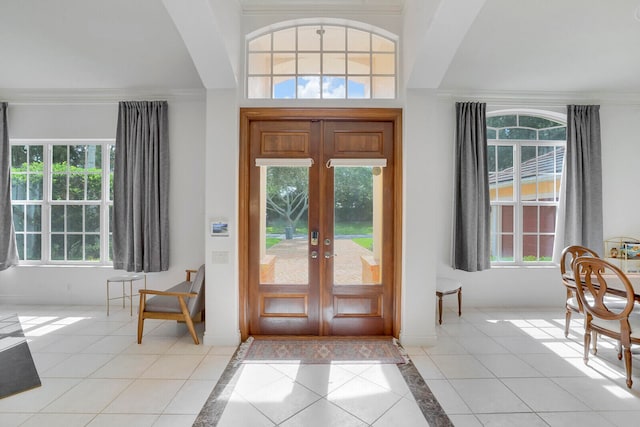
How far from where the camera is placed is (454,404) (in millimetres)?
2225

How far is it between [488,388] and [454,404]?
41 centimetres

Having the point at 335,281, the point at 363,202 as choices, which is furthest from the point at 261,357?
the point at 363,202

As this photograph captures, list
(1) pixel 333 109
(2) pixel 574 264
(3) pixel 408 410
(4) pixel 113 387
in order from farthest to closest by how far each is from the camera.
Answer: (1) pixel 333 109
(2) pixel 574 264
(4) pixel 113 387
(3) pixel 408 410

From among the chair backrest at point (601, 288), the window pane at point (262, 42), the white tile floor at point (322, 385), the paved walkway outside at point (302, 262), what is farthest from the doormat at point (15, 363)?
the chair backrest at point (601, 288)

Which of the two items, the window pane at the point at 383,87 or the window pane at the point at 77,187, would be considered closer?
the window pane at the point at 383,87

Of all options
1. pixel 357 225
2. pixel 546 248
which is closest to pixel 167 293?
pixel 357 225

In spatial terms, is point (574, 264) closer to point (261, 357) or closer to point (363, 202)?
point (363, 202)

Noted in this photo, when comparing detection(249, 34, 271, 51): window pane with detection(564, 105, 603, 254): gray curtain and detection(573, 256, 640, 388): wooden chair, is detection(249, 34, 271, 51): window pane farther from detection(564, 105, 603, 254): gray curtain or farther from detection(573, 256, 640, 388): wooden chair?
detection(564, 105, 603, 254): gray curtain

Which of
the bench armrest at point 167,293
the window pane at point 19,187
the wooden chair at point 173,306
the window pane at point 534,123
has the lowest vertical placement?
the wooden chair at point 173,306

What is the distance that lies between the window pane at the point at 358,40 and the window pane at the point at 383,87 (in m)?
0.36

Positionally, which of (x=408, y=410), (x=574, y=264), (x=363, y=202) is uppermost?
(x=363, y=202)

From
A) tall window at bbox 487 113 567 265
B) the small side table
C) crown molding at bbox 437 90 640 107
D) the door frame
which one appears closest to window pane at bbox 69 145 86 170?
the small side table

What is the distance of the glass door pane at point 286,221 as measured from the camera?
3.40m

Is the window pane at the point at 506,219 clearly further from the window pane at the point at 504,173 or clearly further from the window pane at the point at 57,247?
the window pane at the point at 57,247
